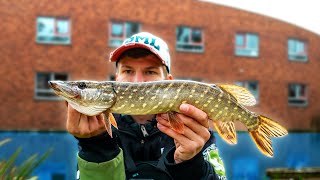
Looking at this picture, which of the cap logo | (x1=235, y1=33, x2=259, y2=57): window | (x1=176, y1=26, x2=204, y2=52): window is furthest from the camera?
(x1=235, y1=33, x2=259, y2=57): window

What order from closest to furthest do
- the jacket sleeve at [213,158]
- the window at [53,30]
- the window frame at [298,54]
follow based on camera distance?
the jacket sleeve at [213,158]
the window at [53,30]
the window frame at [298,54]

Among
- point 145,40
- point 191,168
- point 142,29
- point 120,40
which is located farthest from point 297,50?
point 191,168

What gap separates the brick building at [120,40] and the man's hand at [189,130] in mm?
14048

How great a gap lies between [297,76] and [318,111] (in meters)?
2.72

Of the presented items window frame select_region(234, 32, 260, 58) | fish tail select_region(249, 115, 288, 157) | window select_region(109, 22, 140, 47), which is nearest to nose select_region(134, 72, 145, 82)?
fish tail select_region(249, 115, 288, 157)

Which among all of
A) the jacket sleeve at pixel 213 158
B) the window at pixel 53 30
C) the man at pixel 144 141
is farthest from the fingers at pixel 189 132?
the window at pixel 53 30

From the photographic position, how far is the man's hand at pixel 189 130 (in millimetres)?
2746

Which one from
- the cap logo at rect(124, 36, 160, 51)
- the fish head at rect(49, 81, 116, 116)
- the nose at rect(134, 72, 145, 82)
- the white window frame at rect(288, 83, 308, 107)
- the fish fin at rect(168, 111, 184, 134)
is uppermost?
the cap logo at rect(124, 36, 160, 51)

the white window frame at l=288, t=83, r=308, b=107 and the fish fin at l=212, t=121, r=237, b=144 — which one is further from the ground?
the fish fin at l=212, t=121, r=237, b=144

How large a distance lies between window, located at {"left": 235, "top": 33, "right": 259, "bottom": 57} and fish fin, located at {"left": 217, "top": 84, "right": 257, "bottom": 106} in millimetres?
21663

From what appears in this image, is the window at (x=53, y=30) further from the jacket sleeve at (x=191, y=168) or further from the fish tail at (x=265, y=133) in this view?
the fish tail at (x=265, y=133)

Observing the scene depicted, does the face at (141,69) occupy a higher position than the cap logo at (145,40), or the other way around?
the cap logo at (145,40)

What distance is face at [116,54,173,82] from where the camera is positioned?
11.8 feet

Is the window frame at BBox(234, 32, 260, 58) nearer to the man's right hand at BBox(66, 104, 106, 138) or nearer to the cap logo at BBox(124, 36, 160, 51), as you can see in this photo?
the cap logo at BBox(124, 36, 160, 51)
